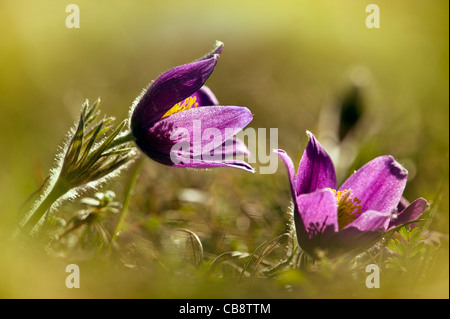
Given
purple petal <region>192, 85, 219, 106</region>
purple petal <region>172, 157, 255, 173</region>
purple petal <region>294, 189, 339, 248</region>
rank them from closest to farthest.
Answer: purple petal <region>294, 189, 339, 248</region>
purple petal <region>172, 157, 255, 173</region>
purple petal <region>192, 85, 219, 106</region>

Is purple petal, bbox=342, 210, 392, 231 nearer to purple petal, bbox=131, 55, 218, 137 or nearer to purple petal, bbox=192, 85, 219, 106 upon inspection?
purple petal, bbox=131, 55, 218, 137

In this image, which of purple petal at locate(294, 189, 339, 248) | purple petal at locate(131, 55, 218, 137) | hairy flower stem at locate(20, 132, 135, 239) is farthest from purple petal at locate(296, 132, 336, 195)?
hairy flower stem at locate(20, 132, 135, 239)

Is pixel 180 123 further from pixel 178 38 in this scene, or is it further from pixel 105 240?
pixel 178 38

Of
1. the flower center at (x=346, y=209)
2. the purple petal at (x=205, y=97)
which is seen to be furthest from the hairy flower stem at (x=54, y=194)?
the flower center at (x=346, y=209)

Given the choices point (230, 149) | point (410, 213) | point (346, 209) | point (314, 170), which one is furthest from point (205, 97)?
point (410, 213)

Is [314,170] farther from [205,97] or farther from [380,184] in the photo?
[205,97]
